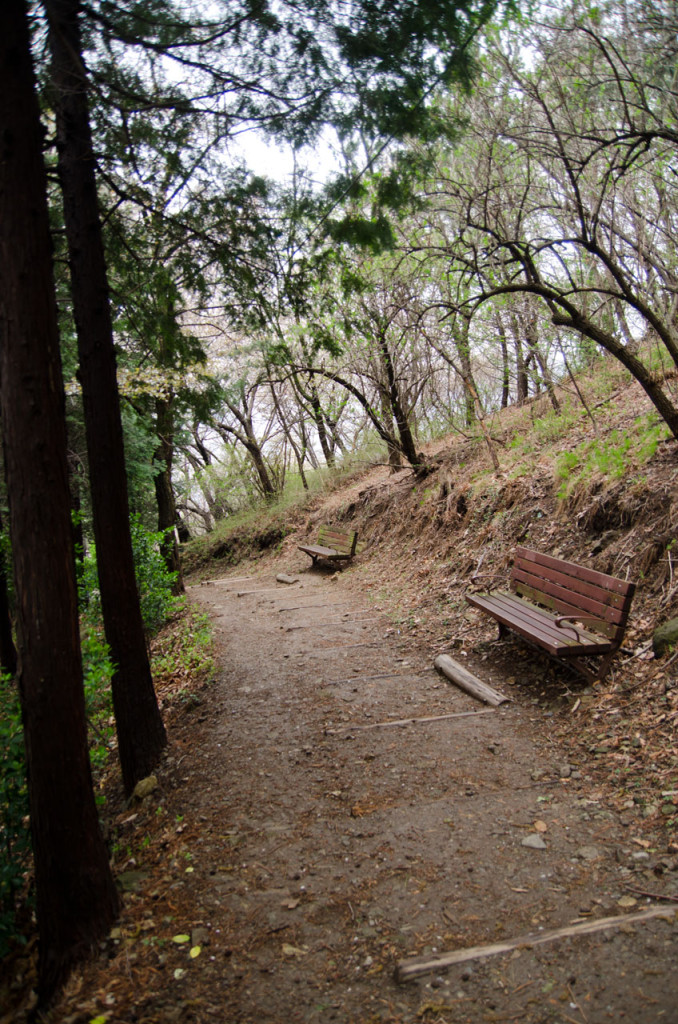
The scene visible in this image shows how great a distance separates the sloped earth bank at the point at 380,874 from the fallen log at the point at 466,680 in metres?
0.09

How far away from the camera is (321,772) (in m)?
4.21

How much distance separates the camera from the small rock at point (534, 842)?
3221mm

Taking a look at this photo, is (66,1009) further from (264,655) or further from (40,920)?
(264,655)

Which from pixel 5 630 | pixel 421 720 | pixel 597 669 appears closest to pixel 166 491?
pixel 5 630

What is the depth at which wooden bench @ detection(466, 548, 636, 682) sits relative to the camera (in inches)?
178

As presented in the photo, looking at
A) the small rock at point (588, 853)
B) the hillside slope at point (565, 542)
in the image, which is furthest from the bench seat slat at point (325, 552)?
the small rock at point (588, 853)

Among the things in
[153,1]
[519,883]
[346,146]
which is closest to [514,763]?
[519,883]

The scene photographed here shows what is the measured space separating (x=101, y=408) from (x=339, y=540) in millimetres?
7929

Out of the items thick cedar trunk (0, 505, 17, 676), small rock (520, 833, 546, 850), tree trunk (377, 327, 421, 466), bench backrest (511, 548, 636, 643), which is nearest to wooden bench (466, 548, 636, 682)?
bench backrest (511, 548, 636, 643)

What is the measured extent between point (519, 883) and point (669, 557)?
125 inches

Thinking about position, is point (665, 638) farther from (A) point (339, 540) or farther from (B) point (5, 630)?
(B) point (5, 630)

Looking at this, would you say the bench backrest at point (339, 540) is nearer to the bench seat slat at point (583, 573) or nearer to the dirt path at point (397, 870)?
the bench seat slat at point (583, 573)

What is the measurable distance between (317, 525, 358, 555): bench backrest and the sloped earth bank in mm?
6213

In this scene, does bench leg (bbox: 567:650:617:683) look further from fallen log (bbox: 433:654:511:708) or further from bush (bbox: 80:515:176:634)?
bush (bbox: 80:515:176:634)
